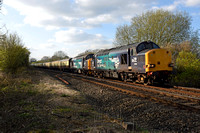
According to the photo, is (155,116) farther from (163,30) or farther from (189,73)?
(163,30)

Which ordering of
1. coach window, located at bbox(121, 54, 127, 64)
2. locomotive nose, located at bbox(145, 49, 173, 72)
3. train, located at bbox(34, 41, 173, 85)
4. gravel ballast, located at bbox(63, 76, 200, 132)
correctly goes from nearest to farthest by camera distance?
gravel ballast, located at bbox(63, 76, 200, 132)
locomotive nose, located at bbox(145, 49, 173, 72)
train, located at bbox(34, 41, 173, 85)
coach window, located at bbox(121, 54, 127, 64)

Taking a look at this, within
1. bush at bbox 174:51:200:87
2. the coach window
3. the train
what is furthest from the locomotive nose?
bush at bbox 174:51:200:87

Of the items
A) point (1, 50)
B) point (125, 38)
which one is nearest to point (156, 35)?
point (125, 38)

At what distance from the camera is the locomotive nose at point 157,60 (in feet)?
35.3

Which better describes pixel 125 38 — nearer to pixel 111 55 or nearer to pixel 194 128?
pixel 111 55

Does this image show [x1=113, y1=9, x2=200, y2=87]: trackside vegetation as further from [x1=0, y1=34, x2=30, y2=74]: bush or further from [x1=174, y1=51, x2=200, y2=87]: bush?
[x1=0, y1=34, x2=30, y2=74]: bush

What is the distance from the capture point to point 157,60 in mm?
10977

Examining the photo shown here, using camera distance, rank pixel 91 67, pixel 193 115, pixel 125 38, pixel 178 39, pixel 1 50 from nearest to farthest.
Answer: pixel 193 115
pixel 1 50
pixel 91 67
pixel 178 39
pixel 125 38

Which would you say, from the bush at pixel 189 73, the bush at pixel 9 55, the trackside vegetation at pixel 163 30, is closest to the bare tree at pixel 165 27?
the trackside vegetation at pixel 163 30

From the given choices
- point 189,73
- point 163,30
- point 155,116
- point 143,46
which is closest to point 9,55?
point 143,46

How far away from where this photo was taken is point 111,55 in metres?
16.0

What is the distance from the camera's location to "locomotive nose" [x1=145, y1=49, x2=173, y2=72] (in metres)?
10.8

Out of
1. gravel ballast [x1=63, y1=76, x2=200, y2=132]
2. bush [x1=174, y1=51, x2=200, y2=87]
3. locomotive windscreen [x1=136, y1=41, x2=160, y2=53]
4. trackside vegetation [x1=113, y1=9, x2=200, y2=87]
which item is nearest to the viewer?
gravel ballast [x1=63, y1=76, x2=200, y2=132]

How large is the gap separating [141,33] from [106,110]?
2455 cm
